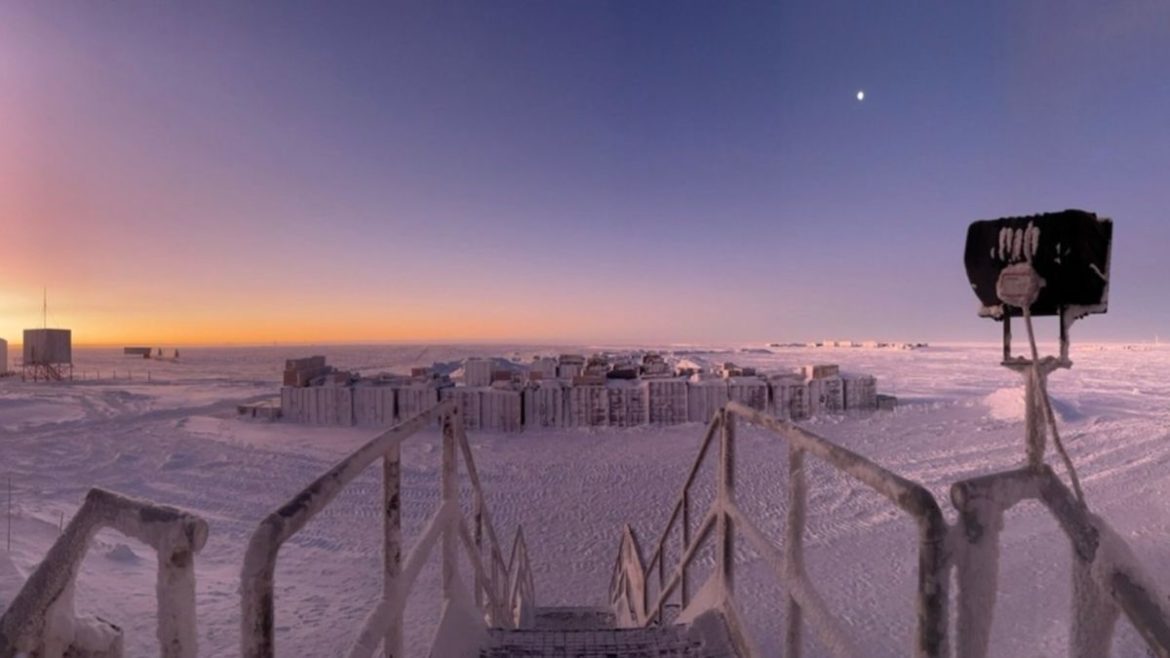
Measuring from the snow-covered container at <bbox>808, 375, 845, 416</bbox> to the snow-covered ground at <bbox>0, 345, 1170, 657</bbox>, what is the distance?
4.34 feet

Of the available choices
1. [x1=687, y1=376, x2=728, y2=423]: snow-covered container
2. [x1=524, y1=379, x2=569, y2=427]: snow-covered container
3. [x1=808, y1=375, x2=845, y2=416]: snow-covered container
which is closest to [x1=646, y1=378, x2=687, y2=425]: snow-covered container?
[x1=687, y1=376, x2=728, y2=423]: snow-covered container

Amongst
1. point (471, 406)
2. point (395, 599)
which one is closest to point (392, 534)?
point (395, 599)

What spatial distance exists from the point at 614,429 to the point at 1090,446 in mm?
13286

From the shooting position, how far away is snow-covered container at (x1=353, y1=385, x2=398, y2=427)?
69.4ft

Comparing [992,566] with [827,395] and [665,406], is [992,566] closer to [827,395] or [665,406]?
[665,406]

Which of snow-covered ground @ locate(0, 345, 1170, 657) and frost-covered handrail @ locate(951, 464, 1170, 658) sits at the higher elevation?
frost-covered handrail @ locate(951, 464, 1170, 658)

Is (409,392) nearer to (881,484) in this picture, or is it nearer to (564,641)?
(564,641)

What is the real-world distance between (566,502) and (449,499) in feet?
30.0

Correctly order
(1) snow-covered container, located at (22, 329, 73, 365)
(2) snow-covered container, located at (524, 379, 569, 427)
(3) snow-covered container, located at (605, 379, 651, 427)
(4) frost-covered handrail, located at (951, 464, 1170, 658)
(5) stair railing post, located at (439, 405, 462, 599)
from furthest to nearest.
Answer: (1) snow-covered container, located at (22, 329, 73, 365)
(3) snow-covered container, located at (605, 379, 651, 427)
(2) snow-covered container, located at (524, 379, 569, 427)
(5) stair railing post, located at (439, 405, 462, 599)
(4) frost-covered handrail, located at (951, 464, 1170, 658)

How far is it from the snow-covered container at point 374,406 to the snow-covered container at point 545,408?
5070 millimetres

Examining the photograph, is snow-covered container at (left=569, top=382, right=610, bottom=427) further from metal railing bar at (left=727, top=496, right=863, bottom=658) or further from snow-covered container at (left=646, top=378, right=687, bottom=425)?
metal railing bar at (left=727, top=496, right=863, bottom=658)

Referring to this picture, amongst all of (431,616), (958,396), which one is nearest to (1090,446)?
(958,396)

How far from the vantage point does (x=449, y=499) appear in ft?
9.21

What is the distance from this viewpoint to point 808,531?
9.47m
